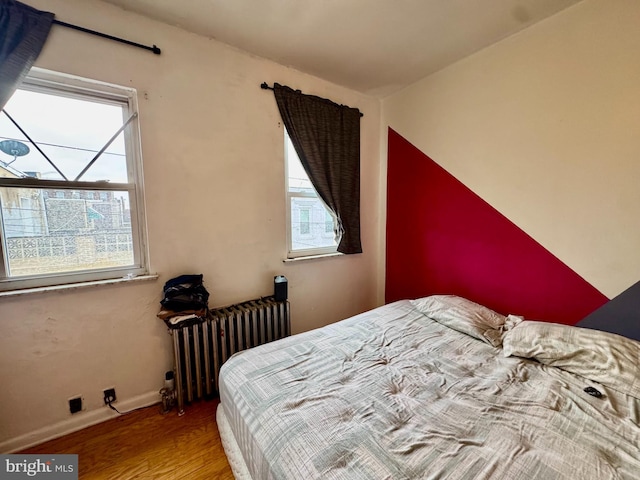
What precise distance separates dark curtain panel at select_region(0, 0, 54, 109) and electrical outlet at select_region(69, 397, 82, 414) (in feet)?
5.70

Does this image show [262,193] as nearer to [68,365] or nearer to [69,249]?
[69,249]

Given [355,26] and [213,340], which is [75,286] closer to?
[213,340]

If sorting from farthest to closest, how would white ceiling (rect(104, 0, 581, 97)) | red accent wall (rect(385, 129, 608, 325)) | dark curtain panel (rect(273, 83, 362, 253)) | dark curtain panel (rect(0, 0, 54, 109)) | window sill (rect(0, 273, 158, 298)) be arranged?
dark curtain panel (rect(273, 83, 362, 253))
red accent wall (rect(385, 129, 608, 325))
white ceiling (rect(104, 0, 581, 97))
window sill (rect(0, 273, 158, 298))
dark curtain panel (rect(0, 0, 54, 109))

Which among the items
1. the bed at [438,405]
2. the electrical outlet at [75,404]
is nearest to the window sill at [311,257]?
the bed at [438,405]

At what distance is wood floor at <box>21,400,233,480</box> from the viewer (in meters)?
1.39

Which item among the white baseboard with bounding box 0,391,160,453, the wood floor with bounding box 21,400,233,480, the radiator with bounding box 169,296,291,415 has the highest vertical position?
the radiator with bounding box 169,296,291,415

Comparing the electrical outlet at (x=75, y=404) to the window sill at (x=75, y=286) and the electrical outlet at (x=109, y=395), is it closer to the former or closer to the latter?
the electrical outlet at (x=109, y=395)

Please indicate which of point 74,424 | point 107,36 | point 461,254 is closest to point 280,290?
point 74,424

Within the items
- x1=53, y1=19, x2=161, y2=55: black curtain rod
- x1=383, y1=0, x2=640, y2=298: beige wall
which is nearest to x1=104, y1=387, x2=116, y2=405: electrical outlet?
x1=53, y1=19, x2=161, y2=55: black curtain rod

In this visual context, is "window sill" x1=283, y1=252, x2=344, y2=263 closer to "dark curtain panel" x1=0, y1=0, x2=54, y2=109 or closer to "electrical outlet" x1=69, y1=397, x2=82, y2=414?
"electrical outlet" x1=69, y1=397, x2=82, y2=414

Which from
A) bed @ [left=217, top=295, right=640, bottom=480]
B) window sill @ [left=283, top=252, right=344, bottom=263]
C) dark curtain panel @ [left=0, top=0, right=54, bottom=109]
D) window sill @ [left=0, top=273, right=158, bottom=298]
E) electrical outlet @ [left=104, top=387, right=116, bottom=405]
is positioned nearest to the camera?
bed @ [left=217, top=295, right=640, bottom=480]

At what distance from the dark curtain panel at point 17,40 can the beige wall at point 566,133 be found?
A: 9.34ft

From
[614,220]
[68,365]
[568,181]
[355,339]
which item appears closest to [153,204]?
[68,365]

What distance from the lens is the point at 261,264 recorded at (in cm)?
231
